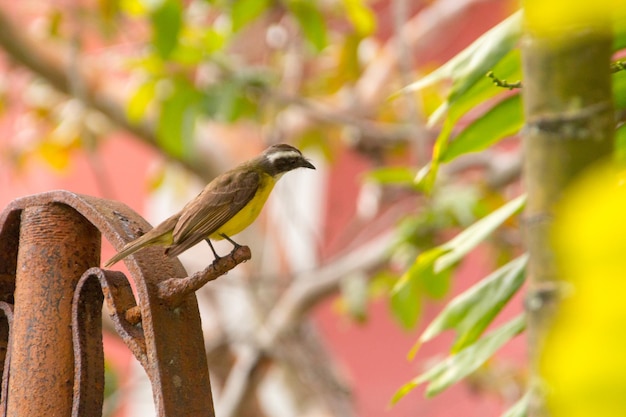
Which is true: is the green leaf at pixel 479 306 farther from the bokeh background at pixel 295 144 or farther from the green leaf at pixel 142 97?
the green leaf at pixel 142 97

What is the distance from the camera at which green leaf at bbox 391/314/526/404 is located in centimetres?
129

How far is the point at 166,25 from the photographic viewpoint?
260cm

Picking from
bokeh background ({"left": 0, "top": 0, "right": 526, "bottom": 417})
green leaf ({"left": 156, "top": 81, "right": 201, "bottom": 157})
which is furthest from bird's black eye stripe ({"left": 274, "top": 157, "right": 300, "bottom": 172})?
green leaf ({"left": 156, "top": 81, "right": 201, "bottom": 157})

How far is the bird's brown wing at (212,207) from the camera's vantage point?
3.80 ft

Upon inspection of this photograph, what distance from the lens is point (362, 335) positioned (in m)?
5.41

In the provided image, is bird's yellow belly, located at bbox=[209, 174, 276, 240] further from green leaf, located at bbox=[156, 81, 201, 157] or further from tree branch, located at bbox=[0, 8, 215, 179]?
tree branch, located at bbox=[0, 8, 215, 179]

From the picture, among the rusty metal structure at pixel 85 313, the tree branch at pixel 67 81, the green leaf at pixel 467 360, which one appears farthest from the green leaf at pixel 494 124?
the tree branch at pixel 67 81

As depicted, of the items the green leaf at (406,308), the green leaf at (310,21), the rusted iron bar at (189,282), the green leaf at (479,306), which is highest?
the green leaf at (310,21)

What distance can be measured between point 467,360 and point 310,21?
71.6 inches

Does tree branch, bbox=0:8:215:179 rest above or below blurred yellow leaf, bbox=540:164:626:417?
above

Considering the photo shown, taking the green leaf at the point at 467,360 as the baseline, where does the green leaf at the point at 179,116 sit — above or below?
above

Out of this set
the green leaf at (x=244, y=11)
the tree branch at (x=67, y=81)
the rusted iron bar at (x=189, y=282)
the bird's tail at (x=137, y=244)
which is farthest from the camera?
the tree branch at (x=67, y=81)

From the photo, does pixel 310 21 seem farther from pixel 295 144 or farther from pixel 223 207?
pixel 223 207

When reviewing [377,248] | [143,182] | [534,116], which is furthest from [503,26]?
[143,182]
